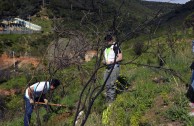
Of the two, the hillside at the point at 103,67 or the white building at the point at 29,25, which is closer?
the hillside at the point at 103,67

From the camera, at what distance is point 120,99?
6531mm

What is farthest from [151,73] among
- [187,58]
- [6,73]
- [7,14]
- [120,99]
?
[7,14]

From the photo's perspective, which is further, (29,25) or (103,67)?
(29,25)

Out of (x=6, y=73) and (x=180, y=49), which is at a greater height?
(x=180, y=49)

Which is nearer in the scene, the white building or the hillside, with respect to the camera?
the hillside

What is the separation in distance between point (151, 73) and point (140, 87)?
163cm

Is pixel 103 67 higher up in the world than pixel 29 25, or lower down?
lower down

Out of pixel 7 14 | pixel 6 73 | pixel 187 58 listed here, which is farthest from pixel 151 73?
pixel 7 14

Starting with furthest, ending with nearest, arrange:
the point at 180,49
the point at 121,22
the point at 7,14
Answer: the point at 7,14, the point at 180,49, the point at 121,22

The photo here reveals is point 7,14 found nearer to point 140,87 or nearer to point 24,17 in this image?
point 24,17

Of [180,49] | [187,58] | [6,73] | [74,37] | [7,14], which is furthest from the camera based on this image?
[7,14]

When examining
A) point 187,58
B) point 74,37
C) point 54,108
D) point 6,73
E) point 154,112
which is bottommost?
point 6,73

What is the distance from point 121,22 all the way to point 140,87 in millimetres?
4269

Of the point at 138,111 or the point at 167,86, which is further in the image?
the point at 167,86
